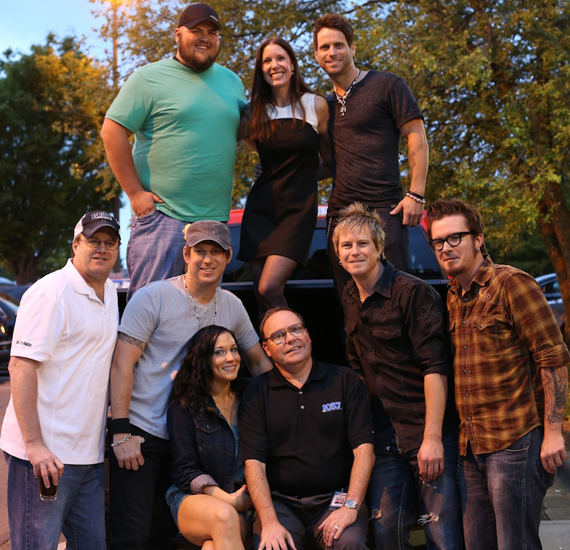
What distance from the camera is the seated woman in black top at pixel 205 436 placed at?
3.28 m

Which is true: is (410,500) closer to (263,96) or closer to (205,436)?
(205,436)

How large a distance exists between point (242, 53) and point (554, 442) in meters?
8.81

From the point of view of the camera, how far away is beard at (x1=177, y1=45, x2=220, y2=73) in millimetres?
3940

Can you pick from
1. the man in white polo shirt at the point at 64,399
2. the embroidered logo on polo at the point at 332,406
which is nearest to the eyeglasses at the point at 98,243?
the man in white polo shirt at the point at 64,399

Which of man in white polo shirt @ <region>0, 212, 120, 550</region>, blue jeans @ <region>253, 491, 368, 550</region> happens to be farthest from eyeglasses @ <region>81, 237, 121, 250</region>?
blue jeans @ <region>253, 491, 368, 550</region>

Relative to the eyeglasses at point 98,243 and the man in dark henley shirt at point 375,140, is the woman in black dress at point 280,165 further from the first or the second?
the eyeglasses at point 98,243

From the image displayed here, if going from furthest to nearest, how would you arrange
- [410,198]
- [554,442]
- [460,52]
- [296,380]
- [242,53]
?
[242,53] < [460,52] < [410,198] < [296,380] < [554,442]

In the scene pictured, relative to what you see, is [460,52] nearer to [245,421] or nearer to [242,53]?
[242,53]

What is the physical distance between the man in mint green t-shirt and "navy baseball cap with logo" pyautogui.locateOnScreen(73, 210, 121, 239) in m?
0.66

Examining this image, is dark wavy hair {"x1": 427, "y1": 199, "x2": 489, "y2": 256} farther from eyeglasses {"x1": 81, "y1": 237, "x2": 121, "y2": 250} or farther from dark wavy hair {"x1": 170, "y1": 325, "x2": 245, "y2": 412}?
eyeglasses {"x1": 81, "y1": 237, "x2": 121, "y2": 250}

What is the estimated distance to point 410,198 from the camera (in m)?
3.74

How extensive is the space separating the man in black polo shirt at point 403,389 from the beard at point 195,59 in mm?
1301

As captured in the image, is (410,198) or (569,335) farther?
(569,335)

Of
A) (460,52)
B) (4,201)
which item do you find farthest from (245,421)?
(4,201)
